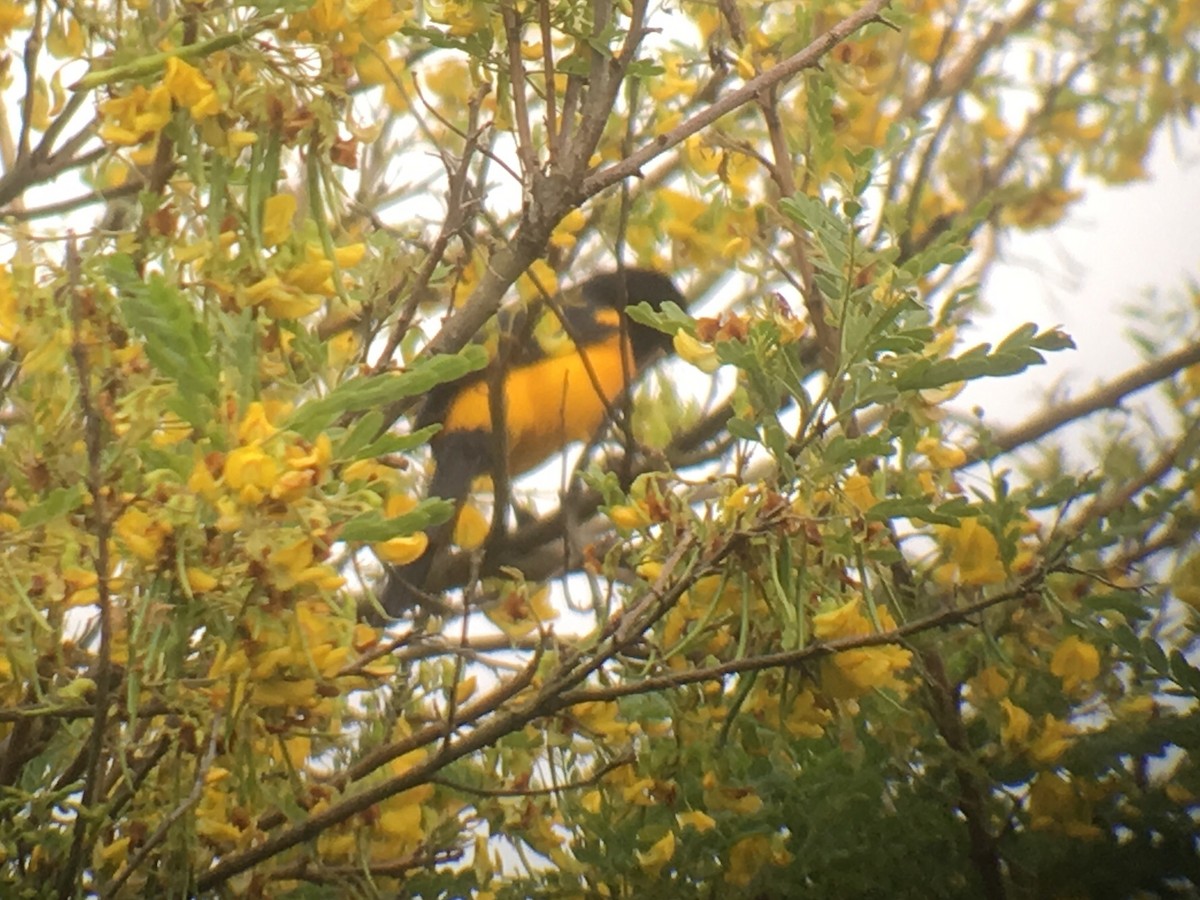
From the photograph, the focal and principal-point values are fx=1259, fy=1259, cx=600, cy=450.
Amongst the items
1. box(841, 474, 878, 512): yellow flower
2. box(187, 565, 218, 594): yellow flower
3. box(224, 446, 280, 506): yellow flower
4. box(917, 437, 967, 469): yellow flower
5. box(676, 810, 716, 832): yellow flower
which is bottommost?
box(676, 810, 716, 832): yellow flower

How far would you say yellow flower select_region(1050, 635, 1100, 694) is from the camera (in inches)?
26.1

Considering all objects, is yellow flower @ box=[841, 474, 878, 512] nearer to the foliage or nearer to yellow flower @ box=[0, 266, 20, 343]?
the foliage

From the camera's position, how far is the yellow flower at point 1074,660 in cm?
66

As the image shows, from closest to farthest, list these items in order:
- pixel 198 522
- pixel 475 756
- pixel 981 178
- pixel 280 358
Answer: pixel 198 522, pixel 280 358, pixel 475 756, pixel 981 178

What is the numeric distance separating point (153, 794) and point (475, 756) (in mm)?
264

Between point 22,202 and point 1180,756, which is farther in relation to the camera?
point 22,202

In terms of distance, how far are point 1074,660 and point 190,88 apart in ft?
1.68

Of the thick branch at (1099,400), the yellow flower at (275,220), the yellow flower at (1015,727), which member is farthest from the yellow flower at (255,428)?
the thick branch at (1099,400)

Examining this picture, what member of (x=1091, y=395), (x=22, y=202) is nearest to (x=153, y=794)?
(x=22, y=202)

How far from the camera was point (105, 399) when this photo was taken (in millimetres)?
501

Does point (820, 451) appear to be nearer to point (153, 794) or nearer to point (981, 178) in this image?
point (153, 794)

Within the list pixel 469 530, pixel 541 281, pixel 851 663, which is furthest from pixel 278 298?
pixel 469 530

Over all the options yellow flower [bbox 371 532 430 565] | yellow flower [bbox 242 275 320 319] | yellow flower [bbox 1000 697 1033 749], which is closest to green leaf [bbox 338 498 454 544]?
yellow flower [bbox 371 532 430 565]

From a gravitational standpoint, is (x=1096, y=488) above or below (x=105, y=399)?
below
